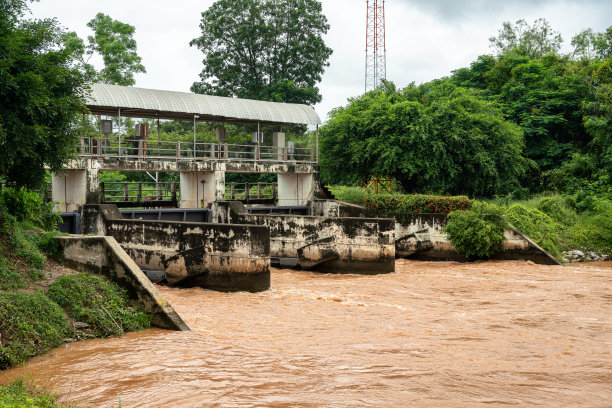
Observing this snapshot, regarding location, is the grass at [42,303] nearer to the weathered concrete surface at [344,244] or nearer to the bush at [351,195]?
the weathered concrete surface at [344,244]

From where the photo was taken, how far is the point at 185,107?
74.7ft

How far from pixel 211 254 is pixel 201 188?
389 inches

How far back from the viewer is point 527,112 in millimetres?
29469

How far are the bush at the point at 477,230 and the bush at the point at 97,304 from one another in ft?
40.4

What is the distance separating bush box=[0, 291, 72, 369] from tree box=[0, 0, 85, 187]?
2999mm

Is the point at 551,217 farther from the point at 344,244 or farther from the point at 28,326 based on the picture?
the point at 28,326

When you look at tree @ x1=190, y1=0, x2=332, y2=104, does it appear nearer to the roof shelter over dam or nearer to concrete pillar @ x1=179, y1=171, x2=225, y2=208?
the roof shelter over dam

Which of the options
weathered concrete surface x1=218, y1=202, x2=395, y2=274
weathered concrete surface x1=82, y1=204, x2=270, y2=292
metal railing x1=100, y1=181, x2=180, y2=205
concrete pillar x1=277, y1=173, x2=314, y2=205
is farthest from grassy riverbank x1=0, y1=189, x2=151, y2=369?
concrete pillar x1=277, y1=173, x2=314, y2=205

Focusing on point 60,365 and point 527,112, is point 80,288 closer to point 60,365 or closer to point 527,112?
point 60,365

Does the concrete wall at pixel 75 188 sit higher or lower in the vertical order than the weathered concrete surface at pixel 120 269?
higher

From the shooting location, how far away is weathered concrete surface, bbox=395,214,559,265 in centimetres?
1873

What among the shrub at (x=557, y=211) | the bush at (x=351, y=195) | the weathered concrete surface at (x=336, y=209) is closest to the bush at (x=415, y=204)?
the weathered concrete surface at (x=336, y=209)

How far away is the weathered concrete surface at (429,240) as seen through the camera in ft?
61.5

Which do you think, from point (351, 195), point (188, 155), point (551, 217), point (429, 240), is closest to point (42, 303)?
point (429, 240)
